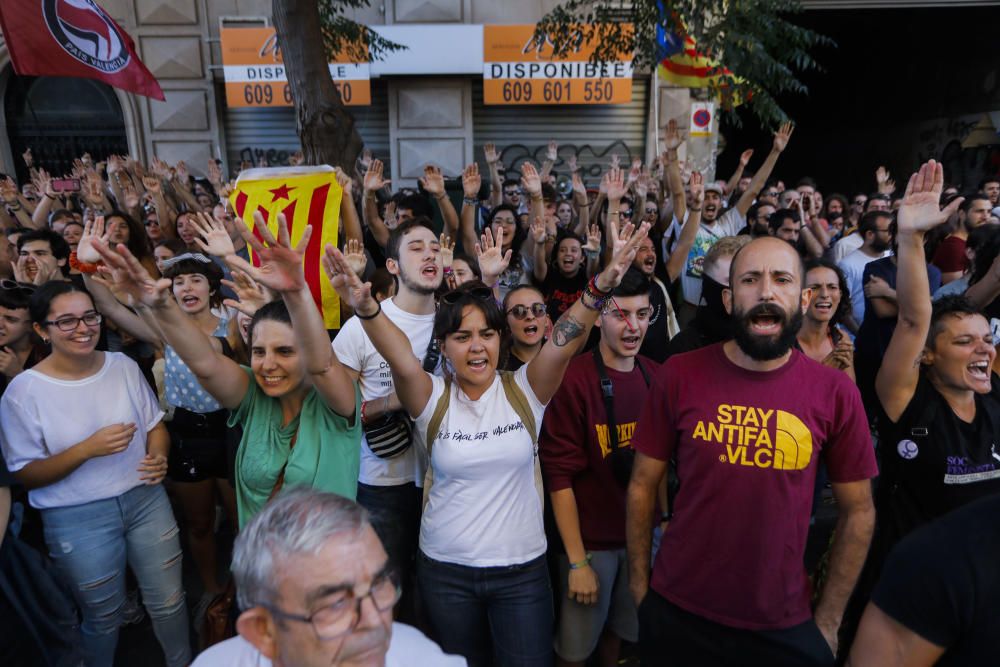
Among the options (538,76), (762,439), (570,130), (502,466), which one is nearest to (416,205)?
(502,466)

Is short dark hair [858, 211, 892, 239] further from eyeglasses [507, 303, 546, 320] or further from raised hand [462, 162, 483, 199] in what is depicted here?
eyeglasses [507, 303, 546, 320]

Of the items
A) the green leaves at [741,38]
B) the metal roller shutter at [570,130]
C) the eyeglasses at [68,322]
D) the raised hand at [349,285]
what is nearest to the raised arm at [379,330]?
the raised hand at [349,285]

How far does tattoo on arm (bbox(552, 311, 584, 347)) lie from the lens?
88.4 inches

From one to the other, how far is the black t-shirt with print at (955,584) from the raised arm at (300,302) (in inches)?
68.3

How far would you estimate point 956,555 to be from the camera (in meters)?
1.26

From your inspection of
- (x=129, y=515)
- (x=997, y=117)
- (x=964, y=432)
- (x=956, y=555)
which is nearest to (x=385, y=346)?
(x=129, y=515)

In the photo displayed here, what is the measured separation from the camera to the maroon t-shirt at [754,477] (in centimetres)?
192

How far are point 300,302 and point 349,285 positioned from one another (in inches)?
7.7

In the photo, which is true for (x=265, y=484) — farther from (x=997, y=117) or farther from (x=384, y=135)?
(x=997, y=117)

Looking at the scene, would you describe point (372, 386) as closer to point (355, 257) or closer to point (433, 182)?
point (355, 257)

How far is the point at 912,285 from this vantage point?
2230 millimetres

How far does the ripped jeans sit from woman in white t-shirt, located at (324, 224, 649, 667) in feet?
4.28

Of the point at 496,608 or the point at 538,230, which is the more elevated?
the point at 538,230

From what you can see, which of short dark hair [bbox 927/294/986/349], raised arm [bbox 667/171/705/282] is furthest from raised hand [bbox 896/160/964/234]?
raised arm [bbox 667/171/705/282]
